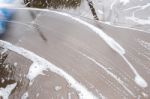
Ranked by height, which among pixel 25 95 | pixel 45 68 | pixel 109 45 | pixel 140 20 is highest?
pixel 140 20

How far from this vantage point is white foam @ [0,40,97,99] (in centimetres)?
571

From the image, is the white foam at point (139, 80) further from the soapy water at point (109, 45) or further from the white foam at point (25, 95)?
the white foam at point (25, 95)

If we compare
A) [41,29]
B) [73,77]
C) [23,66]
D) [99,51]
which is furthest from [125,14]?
[23,66]

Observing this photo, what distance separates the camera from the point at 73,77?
5988mm

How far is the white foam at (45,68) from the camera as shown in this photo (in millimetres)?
5707

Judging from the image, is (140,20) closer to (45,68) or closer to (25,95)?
(45,68)

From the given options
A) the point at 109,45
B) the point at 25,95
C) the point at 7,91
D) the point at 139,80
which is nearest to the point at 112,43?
the point at 109,45

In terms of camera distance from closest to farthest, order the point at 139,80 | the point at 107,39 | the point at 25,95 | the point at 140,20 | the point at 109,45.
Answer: the point at 25,95
the point at 139,80
the point at 109,45
the point at 107,39
the point at 140,20

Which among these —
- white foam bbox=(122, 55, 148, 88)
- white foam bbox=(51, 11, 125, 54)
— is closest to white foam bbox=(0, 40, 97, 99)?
white foam bbox=(122, 55, 148, 88)

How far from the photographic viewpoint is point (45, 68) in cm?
612

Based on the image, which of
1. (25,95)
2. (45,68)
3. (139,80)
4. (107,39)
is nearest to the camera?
(25,95)

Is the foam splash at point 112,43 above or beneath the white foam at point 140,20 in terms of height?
beneath

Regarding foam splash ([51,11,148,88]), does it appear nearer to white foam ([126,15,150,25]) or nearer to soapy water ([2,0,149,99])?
soapy water ([2,0,149,99])

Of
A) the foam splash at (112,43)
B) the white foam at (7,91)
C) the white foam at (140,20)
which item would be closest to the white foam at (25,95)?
the white foam at (7,91)
